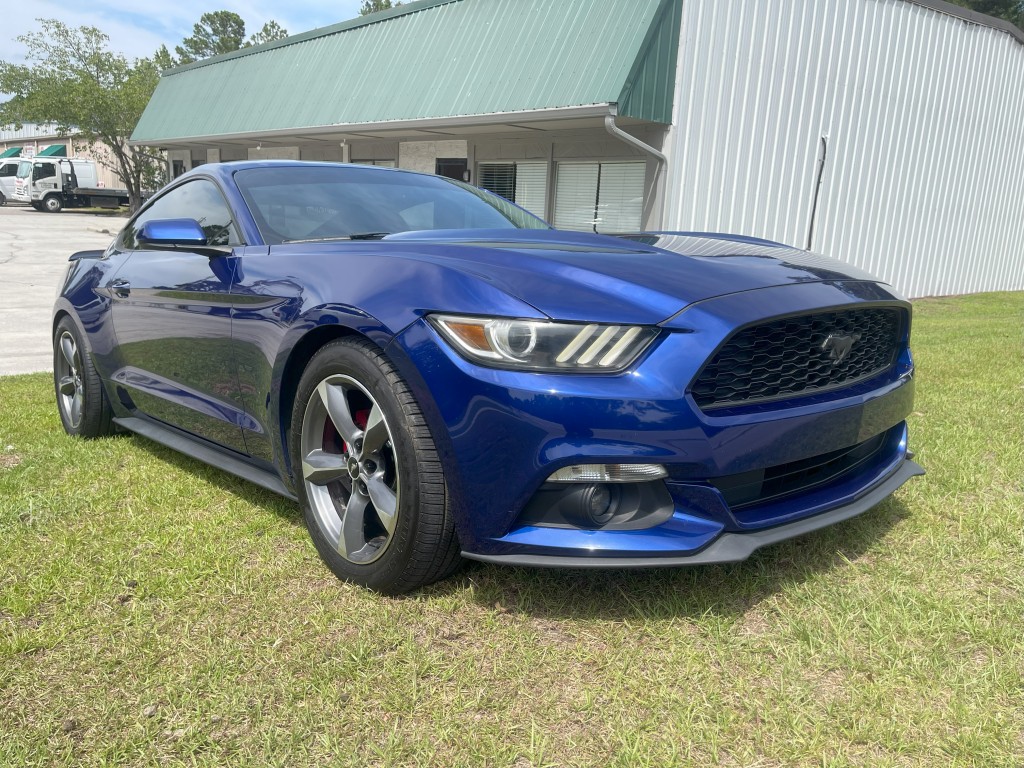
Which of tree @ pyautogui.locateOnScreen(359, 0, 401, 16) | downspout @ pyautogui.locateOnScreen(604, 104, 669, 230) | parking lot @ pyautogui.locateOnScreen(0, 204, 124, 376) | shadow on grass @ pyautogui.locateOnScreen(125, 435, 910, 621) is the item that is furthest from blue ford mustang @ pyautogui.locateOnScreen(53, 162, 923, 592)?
tree @ pyautogui.locateOnScreen(359, 0, 401, 16)

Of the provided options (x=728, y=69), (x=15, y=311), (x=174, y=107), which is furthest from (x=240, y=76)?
(x=728, y=69)

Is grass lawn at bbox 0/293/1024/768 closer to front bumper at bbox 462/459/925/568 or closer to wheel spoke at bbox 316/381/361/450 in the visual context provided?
front bumper at bbox 462/459/925/568

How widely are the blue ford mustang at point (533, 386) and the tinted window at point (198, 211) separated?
4 cm

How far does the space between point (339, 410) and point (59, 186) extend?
1601 inches

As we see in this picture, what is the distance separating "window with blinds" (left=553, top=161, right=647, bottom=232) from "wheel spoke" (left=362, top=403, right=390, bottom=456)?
8.81 m

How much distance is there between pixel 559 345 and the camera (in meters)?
2.03

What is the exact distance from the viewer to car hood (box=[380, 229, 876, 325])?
6.78 ft

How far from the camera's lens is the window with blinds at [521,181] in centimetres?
1221

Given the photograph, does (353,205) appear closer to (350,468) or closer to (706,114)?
(350,468)

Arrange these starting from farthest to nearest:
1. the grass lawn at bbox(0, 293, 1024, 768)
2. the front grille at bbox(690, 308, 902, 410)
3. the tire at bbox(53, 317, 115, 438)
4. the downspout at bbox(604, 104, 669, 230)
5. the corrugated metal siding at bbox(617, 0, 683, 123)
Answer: the downspout at bbox(604, 104, 669, 230)
the corrugated metal siding at bbox(617, 0, 683, 123)
the tire at bbox(53, 317, 115, 438)
the front grille at bbox(690, 308, 902, 410)
the grass lawn at bbox(0, 293, 1024, 768)

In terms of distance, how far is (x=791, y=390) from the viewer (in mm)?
2271

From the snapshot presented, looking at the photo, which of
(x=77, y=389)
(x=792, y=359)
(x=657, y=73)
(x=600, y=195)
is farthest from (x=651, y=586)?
(x=600, y=195)

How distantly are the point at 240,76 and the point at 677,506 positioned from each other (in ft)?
61.1

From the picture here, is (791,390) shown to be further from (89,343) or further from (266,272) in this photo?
(89,343)
